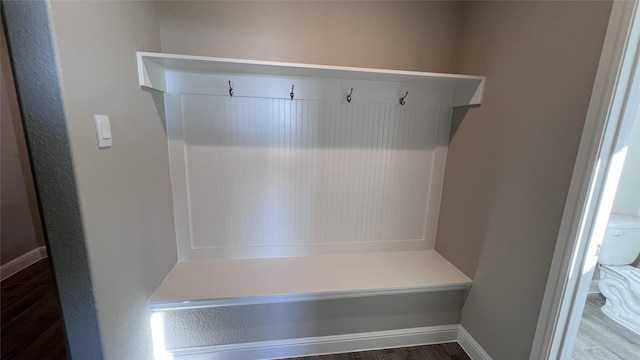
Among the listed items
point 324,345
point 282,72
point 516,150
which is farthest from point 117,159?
point 516,150

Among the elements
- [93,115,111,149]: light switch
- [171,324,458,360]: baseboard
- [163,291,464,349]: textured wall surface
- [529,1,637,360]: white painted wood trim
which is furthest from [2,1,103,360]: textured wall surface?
[529,1,637,360]: white painted wood trim

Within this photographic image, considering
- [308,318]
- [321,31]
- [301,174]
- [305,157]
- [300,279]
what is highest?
[321,31]

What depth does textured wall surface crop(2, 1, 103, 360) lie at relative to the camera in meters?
0.74

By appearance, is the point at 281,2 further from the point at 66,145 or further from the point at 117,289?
the point at 117,289

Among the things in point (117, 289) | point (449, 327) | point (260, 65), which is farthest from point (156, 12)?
point (449, 327)

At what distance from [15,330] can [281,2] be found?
8.63 feet

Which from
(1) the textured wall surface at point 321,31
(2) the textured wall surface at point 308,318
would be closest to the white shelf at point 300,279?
(2) the textured wall surface at point 308,318

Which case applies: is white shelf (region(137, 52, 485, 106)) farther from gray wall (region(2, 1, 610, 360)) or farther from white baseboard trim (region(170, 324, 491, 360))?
white baseboard trim (region(170, 324, 491, 360))

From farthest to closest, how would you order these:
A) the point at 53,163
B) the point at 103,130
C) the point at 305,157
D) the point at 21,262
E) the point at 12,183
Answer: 1. the point at 21,262
2. the point at 12,183
3. the point at 305,157
4. the point at 103,130
5. the point at 53,163

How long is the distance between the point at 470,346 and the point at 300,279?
1117 millimetres

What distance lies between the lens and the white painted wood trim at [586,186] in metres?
0.93

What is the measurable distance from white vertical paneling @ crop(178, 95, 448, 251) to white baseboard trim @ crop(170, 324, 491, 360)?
1.92 ft

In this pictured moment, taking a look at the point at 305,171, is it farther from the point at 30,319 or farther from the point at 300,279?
the point at 30,319

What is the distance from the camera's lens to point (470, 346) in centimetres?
167
